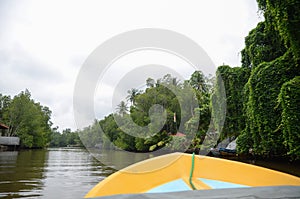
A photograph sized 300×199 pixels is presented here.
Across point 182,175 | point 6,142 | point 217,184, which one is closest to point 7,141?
point 6,142

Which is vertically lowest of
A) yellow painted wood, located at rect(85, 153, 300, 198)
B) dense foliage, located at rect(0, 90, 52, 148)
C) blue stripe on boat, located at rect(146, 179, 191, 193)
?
blue stripe on boat, located at rect(146, 179, 191, 193)

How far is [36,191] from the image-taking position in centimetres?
394

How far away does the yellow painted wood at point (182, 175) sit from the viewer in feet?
6.67

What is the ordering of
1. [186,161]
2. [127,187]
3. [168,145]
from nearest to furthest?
[127,187]
[186,161]
[168,145]

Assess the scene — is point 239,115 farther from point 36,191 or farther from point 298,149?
point 36,191

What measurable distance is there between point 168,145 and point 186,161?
65.4 feet

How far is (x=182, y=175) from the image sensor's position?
2.19m

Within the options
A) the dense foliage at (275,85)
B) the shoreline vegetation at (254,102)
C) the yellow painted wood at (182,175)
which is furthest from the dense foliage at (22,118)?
the yellow painted wood at (182,175)

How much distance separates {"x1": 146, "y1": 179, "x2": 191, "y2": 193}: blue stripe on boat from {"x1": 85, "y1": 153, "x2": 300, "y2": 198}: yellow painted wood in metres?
0.04

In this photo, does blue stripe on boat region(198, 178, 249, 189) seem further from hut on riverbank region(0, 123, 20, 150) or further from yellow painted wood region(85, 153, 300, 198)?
hut on riverbank region(0, 123, 20, 150)

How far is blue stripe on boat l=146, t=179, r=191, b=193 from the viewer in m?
1.99

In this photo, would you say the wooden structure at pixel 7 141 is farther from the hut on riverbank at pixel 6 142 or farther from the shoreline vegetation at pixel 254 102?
the shoreline vegetation at pixel 254 102

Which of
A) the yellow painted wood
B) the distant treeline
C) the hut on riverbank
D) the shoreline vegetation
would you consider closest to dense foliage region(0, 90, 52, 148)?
the hut on riverbank

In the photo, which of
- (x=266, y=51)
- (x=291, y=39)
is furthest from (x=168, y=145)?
(x=291, y=39)
